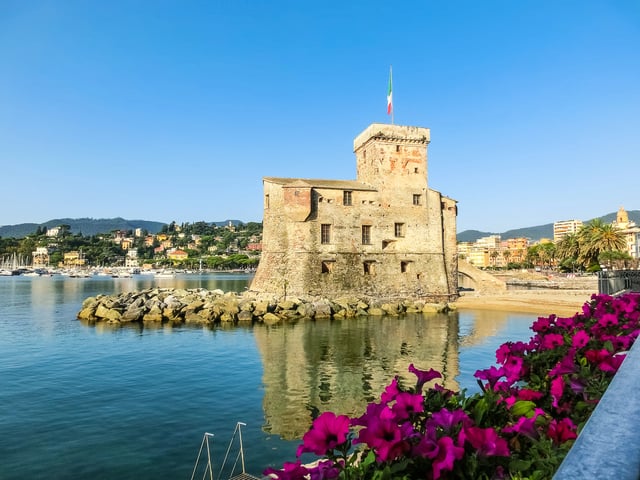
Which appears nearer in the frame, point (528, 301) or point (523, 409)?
point (523, 409)

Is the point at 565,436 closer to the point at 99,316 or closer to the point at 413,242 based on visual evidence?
the point at 99,316

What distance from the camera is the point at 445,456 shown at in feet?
7.52

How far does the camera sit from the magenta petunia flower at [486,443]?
2.31 m

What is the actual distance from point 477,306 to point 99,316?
100 feet

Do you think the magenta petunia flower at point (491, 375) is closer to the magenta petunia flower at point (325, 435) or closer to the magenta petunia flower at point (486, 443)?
the magenta petunia flower at point (486, 443)

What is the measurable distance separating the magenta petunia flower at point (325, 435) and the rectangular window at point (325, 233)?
35.5 metres

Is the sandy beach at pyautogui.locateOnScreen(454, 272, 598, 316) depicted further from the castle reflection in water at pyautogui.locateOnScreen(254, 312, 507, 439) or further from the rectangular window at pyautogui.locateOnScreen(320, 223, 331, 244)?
the rectangular window at pyautogui.locateOnScreen(320, 223, 331, 244)

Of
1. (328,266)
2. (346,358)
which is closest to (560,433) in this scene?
(346,358)

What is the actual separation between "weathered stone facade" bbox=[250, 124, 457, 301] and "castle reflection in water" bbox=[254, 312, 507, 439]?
589cm

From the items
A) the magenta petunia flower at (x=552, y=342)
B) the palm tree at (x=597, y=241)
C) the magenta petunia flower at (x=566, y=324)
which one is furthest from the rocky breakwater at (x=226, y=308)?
the palm tree at (x=597, y=241)

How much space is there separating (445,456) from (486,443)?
24 cm

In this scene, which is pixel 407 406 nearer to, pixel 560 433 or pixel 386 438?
pixel 386 438

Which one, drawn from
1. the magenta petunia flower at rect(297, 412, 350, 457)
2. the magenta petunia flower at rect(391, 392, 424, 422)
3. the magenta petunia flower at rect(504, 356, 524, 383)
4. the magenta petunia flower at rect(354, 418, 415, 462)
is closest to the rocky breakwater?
the magenta petunia flower at rect(504, 356, 524, 383)

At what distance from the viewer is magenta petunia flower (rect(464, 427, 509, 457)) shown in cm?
231
